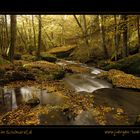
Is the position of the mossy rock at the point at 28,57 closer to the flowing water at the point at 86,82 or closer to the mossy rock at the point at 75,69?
the flowing water at the point at 86,82

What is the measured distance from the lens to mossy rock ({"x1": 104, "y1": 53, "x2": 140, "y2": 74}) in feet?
14.7

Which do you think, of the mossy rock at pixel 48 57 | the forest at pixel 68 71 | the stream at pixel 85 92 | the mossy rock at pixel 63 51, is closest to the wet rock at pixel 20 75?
the forest at pixel 68 71

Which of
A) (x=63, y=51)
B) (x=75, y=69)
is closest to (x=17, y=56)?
(x=63, y=51)

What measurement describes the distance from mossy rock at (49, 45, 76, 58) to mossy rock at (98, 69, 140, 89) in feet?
2.29

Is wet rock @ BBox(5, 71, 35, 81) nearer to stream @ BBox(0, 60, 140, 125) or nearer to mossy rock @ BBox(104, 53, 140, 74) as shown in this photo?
stream @ BBox(0, 60, 140, 125)

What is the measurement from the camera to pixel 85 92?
14.9 ft

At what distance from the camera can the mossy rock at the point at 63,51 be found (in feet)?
15.3

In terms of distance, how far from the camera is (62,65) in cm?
479

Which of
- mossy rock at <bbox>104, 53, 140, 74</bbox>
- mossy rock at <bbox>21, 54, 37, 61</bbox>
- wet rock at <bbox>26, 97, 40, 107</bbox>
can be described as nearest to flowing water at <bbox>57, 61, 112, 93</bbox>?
A: mossy rock at <bbox>104, 53, 140, 74</bbox>
